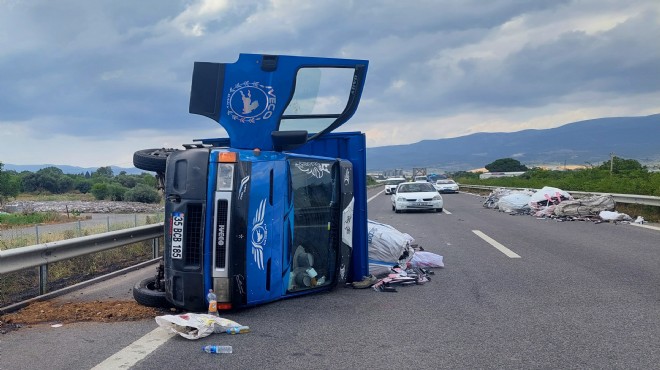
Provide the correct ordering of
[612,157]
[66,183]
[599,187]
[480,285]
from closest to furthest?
[480,285]
[599,187]
[612,157]
[66,183]

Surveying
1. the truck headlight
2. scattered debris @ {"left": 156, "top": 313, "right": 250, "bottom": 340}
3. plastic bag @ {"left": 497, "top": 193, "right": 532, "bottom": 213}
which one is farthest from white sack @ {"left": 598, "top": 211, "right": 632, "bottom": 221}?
scattered debris @ {"left": 156, "top": 313, "right": 250, "bottom": 340}

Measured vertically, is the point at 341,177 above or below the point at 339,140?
below

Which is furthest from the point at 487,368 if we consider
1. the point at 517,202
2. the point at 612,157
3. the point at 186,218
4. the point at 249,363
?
the point at 612,157

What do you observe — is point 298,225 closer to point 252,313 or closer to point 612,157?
point 252,313

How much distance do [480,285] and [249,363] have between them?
3.92 meters

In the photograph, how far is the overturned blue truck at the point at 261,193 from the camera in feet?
17.6

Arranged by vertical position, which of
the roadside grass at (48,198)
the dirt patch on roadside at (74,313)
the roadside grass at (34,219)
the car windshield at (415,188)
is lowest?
Answer: the roadside grass at (48,198)

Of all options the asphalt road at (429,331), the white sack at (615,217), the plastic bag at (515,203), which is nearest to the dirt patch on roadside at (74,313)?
the asphalt road at (429,331)

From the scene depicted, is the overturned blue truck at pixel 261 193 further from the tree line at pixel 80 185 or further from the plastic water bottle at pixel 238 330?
the tree line at pixel 80 185

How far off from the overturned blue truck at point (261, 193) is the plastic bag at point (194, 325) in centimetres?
39

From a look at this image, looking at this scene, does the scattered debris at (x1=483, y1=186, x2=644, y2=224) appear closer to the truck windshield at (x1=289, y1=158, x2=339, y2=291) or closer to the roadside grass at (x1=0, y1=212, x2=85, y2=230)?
the truck windshield at (x1=289, y1=158, x2=339, y2=291)

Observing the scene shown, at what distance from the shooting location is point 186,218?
5391 millimetres

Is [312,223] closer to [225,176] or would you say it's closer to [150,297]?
[225,176]

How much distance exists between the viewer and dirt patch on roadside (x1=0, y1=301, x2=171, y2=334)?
5500 millimetres
